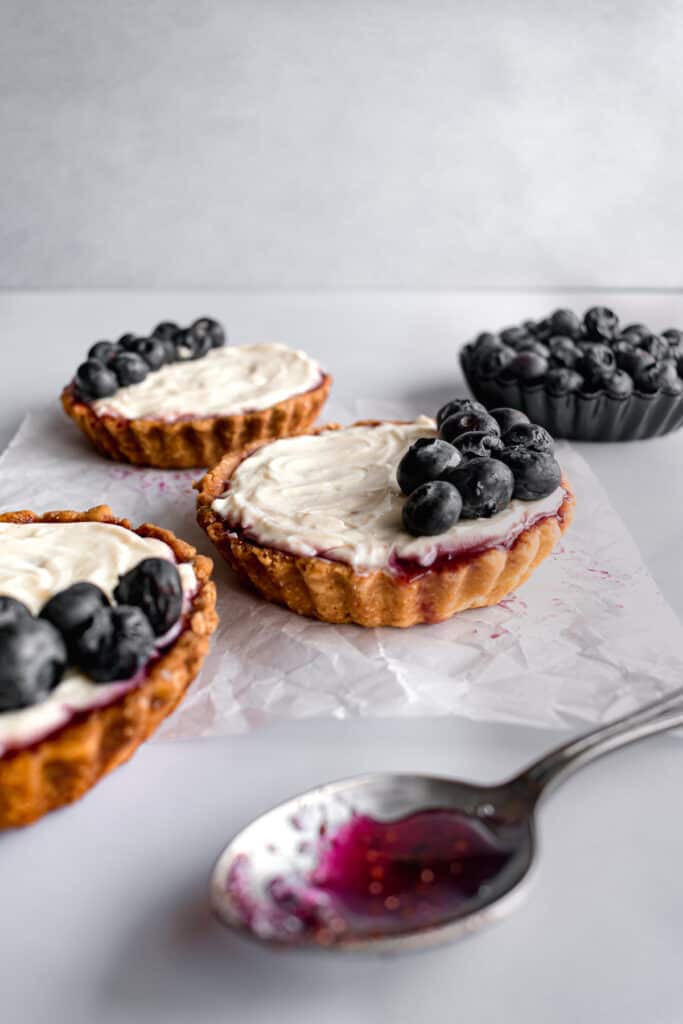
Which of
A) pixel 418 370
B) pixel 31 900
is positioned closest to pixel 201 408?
pixel 418 370

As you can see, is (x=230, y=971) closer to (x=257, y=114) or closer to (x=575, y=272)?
(x=257, y=114)

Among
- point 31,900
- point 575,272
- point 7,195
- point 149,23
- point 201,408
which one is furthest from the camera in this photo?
point 575,272

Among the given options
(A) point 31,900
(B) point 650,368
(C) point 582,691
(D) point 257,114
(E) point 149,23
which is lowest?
(A) point 31,900

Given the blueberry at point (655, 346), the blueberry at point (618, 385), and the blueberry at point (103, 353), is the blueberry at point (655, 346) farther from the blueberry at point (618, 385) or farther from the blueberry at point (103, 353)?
the blueberry at point (103, 353)

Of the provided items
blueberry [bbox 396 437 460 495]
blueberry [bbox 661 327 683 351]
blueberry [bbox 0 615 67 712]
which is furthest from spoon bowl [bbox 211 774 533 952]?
blueberry [bbox 661 327 683 351]

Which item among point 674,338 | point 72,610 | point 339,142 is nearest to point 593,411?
point 674,338

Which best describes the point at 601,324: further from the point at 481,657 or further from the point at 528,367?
the point at 481,657

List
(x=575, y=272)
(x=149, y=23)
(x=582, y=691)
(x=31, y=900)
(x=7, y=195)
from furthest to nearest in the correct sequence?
(x=575, y=272)
(x=7, y=195)
(x=149, y=23)
(x=582, y=691)
(x=31, y=900)

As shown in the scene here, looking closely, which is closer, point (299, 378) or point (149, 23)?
point (299, 378)

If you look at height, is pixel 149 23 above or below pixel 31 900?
above
